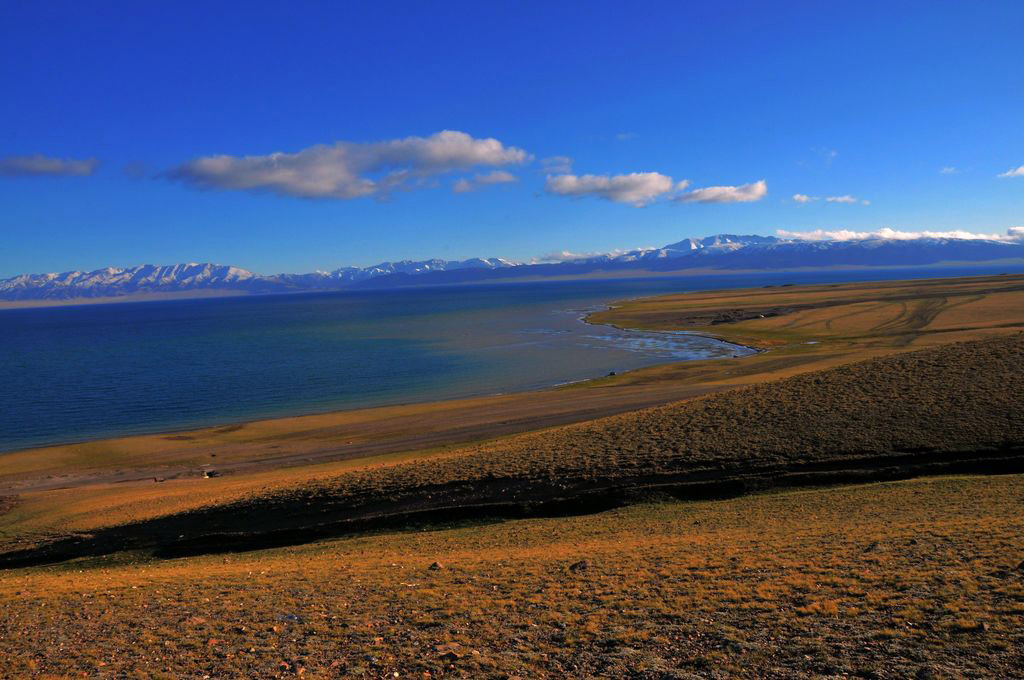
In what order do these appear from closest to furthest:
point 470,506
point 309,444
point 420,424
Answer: point 470,506 < point 309,444 < point 420,424

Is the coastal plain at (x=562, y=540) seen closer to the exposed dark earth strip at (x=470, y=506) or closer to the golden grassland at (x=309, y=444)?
the exposed dark earth strip at (x=470, y=506)

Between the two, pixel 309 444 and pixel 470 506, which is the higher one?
pixel 470 506

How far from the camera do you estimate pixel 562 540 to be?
66.8ft

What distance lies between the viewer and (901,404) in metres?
30.8

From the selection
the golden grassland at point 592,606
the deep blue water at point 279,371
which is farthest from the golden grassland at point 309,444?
the golden grassland at point 592,606

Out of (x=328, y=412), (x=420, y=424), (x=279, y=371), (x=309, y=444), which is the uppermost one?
(x=279, y=371)

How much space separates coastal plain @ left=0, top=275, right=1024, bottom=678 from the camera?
37.8ft

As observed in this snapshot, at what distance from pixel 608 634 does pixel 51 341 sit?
169 m

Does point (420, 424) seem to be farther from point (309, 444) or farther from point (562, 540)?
point (562, 540)

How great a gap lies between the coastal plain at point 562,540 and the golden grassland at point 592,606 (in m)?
0.07

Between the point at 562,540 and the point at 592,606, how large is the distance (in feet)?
22.4

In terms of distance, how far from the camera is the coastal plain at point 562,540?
11.5 metres

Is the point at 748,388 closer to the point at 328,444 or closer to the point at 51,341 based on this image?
the point at 328,444

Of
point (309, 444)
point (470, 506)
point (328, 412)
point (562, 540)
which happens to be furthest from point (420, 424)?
point (562, 540)
